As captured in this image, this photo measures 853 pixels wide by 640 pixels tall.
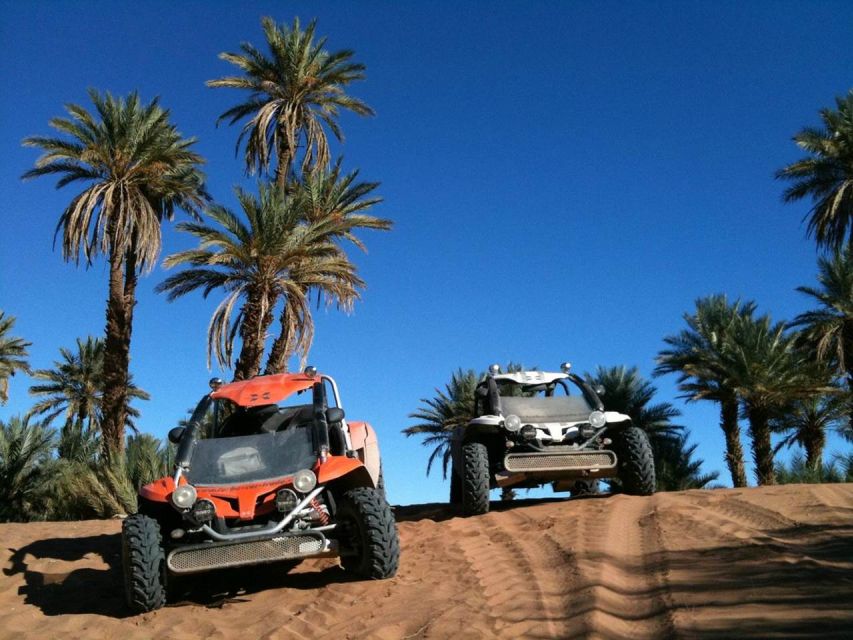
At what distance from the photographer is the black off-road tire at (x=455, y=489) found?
10.7 metres

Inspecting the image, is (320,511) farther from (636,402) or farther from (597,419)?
(636,402)

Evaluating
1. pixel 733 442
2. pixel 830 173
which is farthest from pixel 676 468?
pixel 830 173

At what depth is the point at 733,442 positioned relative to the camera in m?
22.9

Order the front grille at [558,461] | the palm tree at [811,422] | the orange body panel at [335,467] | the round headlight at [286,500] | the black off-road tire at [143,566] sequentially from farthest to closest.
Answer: the palm tree at [811,422], the front grille at [558,461], the orange body panel at [335,467], the round headlight at [286,500], the black off-road tire at [143,566]

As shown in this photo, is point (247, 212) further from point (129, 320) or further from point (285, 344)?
point (129, 320)

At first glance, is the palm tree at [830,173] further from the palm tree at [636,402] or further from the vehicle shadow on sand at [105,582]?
the vehicle shadow on sand at [105,582]

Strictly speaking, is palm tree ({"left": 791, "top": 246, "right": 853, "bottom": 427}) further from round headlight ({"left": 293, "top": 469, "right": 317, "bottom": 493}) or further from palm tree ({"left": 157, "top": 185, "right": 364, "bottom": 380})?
round headlight ({"left": 293, "top": 469, "right": 317, "bottom": 493})

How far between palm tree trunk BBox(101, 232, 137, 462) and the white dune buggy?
11669 mm

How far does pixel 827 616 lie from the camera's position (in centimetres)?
413

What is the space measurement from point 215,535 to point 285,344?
13234mm

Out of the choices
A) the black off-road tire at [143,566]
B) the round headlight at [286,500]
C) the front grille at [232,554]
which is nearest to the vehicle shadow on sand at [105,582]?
the black off-road tire at [143,566]

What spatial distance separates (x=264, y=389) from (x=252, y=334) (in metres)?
10.8

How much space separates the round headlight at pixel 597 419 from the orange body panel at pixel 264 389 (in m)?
3.79

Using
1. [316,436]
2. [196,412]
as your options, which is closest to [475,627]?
[316,436]
